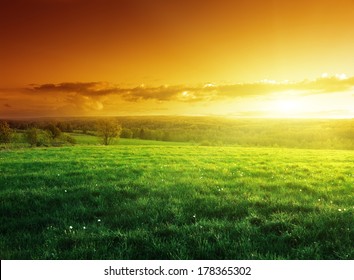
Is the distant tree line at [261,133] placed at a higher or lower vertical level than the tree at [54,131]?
lower

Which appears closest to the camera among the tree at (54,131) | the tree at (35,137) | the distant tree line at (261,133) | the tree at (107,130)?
the tree at (35,137)

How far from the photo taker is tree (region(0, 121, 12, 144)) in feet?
183

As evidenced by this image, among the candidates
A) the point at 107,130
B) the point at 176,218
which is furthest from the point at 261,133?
the point at 176,218

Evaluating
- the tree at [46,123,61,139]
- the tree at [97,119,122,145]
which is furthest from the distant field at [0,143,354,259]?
the tree at [97,119,122,145]

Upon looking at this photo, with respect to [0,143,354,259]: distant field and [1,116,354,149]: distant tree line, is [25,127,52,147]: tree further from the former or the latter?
[0,143,354,259]: distant field

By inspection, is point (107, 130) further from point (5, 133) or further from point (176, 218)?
point (176, 218)

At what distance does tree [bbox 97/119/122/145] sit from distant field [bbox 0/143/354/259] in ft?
166

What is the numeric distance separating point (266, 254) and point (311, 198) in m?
4.42

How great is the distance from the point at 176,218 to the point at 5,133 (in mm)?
57764

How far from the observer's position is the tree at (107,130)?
62875 mm

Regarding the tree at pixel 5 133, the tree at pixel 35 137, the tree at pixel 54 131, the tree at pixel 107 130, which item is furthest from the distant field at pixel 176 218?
the tree at pixel 107 130

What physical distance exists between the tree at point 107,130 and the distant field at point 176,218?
5065cm

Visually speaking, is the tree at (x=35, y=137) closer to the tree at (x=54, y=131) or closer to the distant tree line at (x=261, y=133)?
the distant tree line at (x=261, y=133)

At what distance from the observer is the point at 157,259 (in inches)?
232
